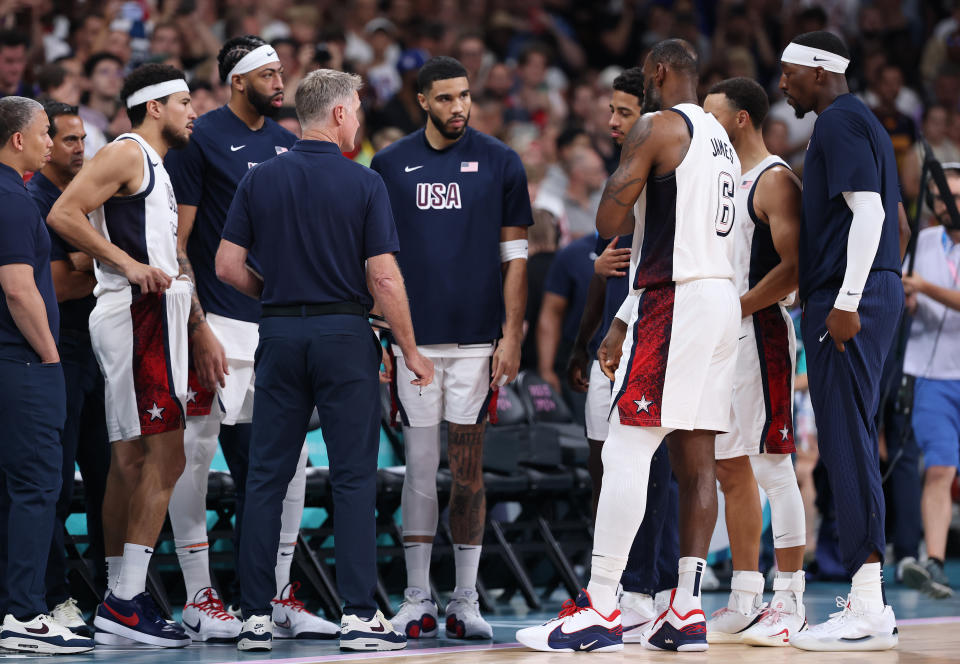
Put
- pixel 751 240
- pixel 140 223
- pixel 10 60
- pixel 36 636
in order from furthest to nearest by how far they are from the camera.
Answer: pixel 10 60, pixel 140 223, pixel 751 240, pixel 36 636

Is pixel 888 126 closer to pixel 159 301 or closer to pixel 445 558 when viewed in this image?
pixel 445 558

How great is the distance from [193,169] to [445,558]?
2861mm

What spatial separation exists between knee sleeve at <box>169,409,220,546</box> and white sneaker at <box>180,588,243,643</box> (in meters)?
0.29

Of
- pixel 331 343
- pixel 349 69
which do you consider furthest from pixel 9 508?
pixel 349 69

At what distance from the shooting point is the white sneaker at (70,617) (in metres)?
6.15

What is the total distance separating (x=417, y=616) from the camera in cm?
638

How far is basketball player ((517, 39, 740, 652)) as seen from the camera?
5469 mm

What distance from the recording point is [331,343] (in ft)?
18.7

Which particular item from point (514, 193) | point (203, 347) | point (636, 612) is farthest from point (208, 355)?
point (636, 612)

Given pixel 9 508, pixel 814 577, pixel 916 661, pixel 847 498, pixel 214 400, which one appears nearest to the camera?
pixel 916 661

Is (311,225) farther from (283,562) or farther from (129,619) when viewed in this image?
(129,619)

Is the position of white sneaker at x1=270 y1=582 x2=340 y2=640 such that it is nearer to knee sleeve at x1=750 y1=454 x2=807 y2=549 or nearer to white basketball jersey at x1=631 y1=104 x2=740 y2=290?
knee sleeve at x1=750 y1=454 x2=807 y2=549

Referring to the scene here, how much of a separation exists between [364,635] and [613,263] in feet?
6.95

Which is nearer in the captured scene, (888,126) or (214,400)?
(214,400)
